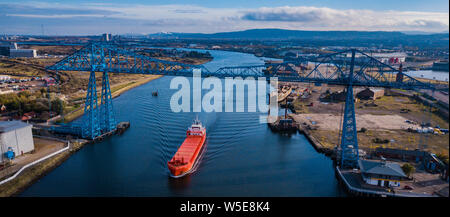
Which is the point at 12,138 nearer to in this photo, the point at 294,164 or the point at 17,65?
the point at 294,164

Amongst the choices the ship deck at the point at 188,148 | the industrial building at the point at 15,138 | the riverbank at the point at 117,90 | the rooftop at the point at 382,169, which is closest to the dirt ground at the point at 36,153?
the industrial building at the point at 15,138

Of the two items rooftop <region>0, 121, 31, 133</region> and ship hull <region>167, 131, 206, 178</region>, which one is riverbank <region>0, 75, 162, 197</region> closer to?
rooftop <region>0, 121, 31, 133</region>

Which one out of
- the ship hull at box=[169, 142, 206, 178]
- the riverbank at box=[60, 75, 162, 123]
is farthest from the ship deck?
A: the riverbank at box=[60, 75, 162, 123]

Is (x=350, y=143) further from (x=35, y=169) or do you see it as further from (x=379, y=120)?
(x=35, y=169)

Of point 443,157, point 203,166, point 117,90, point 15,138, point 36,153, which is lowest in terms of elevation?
point 203,166

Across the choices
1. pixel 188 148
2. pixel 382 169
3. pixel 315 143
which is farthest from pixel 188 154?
pixel 382 169

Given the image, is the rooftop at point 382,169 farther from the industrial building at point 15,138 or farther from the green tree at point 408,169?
the industrial building at point 15,138

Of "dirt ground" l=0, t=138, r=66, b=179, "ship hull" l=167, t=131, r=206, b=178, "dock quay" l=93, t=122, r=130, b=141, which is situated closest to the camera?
"dirt ground" l=0, t=138, r=66, b=179
